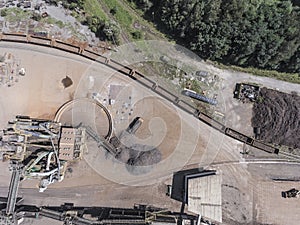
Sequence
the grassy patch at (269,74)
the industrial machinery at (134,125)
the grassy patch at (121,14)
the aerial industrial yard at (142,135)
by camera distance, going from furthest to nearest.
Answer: the grassy patch at (121,14) < the grassy patch at (269,74) < the industrial machinery at (134,125) < the aerial industrial yard at (142,135)

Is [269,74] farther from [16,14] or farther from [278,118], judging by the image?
[16,14]

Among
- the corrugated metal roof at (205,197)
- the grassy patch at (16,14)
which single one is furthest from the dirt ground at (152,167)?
the grassy patch at (16,14)

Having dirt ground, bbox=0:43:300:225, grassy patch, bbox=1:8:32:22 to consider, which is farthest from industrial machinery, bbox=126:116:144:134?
grassy patch, bbox=1:8:32:22

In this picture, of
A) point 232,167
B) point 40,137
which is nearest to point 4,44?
point 40,137

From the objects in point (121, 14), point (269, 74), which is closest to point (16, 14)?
point (121, 14)

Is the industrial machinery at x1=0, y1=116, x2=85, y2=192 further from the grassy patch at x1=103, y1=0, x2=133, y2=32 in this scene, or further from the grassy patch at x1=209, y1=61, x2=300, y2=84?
the grassy patch at x1=209, y1=61, x2=300, y2=84

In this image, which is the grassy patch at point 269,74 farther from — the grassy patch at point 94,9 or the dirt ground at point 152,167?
the grassy patch at point 94,9
